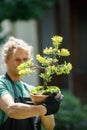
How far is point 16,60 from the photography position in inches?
195

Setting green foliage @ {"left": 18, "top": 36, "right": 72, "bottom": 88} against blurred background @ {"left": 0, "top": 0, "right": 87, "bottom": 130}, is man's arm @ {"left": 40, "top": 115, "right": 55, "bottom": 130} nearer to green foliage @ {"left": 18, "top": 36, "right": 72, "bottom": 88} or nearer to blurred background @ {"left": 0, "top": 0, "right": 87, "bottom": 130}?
green foliage @ {"left": 18, "top": 36, "right": 72, "bottom": 88}

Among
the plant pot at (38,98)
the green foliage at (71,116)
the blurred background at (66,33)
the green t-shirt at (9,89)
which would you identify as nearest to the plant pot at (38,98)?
the plant pot at (38,98)

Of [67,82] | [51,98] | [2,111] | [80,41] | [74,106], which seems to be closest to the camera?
[51,98]

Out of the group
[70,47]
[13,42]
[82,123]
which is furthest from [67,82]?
[13,42]

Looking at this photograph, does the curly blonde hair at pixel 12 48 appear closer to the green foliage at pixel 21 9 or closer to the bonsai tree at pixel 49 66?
the bonsai tree at pixel 49 66

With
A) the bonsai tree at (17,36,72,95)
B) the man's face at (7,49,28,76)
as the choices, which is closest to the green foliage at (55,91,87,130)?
the man's face at (7,49,28,76)

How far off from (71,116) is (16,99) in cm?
541

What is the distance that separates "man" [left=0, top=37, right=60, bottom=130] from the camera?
4621 mm

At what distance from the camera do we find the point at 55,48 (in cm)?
468

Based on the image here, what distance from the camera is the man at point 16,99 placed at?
462 cm

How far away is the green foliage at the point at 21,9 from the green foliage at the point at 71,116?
1.38m

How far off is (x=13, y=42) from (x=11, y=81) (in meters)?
0.28

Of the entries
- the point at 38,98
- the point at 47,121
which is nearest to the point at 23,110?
the point at 38,98

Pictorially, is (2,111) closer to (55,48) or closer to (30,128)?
(30,128)
